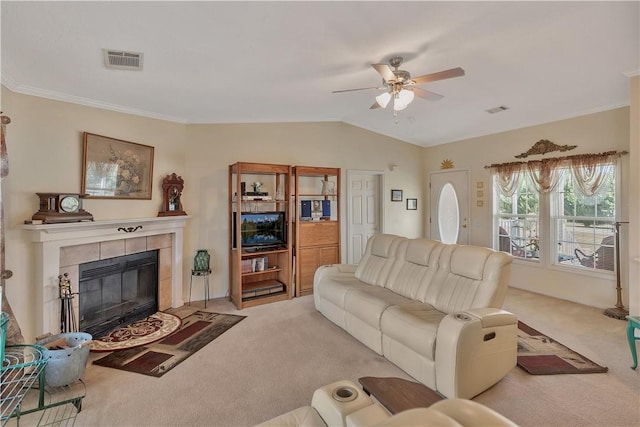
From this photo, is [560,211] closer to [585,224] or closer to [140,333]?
[585,224]

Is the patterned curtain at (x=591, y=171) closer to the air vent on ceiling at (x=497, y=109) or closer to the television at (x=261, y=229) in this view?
the air vent on ceiling at (x=497, y=109)

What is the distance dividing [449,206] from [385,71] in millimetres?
4242

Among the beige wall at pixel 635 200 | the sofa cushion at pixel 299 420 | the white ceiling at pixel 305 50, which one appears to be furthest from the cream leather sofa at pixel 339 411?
the beige wall at pixel 635 200

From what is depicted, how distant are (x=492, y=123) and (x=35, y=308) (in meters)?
6.31

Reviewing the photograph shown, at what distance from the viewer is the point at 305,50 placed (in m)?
2.60

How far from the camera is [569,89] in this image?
3545 millimetres

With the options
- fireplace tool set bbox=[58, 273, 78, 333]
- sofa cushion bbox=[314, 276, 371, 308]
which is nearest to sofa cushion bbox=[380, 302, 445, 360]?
sofa cushion bbox=[314, 276, 371, 308]

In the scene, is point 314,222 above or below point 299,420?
above

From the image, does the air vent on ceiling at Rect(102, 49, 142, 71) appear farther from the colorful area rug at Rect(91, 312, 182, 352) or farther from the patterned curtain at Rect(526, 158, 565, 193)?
the patterned curtain at Rect(526, 158, 565, 193)

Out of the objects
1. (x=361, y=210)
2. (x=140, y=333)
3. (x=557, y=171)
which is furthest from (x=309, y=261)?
(x=557, y=171)

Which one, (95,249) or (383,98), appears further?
(95,249)

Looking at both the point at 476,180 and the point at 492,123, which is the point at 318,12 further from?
the point at 476,180

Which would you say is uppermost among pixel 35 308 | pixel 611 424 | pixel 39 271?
pixel 39 271

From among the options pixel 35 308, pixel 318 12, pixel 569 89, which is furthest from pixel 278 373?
pixel 569 89
